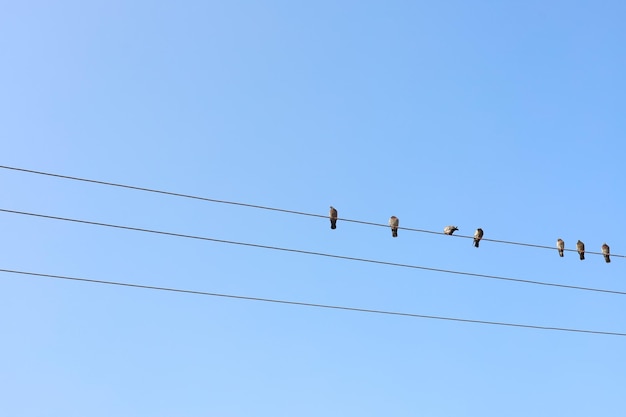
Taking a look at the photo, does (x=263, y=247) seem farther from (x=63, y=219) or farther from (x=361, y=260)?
(x=63, y=219)

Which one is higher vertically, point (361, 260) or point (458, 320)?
point (361, 260)

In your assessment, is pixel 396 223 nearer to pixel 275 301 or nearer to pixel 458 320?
pixel 458 320

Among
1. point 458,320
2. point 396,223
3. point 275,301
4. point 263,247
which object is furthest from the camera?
point 396,223

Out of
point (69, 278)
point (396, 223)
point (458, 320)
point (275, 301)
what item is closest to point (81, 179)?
point (69, 278)

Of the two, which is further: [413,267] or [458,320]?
[458,320]

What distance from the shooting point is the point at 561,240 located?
31.3m

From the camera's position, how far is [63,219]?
16.0 m

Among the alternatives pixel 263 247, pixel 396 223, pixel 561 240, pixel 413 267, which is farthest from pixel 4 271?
Result: pixel 561 240

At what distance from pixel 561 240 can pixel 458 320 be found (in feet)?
42.4

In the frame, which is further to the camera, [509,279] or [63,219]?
[509,279]

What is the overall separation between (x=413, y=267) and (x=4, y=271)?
8290 mm

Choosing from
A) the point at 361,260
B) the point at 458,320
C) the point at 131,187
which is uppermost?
the point at 131,187

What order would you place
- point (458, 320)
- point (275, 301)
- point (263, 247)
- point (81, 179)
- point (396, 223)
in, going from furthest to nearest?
point (396, 223)
point (458, 320)
point (275, 301)
point (263, 247)
point (81, 179)

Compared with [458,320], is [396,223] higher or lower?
higher
